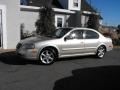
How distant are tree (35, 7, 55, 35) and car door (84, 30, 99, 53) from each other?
355 inches

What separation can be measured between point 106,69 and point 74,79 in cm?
221

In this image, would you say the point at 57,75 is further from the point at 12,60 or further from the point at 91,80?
the point at 12,60

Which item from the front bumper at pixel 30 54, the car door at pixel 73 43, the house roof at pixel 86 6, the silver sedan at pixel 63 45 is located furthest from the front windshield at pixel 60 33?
the house roof at pixel 86 6

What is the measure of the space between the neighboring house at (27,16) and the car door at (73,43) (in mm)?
4504

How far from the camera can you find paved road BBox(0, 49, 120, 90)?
6172 millimetres

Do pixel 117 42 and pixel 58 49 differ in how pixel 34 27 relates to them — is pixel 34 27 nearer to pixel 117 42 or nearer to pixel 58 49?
pixel 117 42

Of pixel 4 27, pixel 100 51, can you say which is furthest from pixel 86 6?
pixel 100 51

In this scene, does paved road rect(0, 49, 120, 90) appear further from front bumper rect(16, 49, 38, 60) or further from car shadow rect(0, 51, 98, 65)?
front bumper rect(16, 49, 38, 60)

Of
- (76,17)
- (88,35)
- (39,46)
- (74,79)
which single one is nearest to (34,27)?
(76,17)

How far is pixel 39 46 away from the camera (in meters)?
8.76

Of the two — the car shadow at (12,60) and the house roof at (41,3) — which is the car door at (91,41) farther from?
the house roof at (41,3)

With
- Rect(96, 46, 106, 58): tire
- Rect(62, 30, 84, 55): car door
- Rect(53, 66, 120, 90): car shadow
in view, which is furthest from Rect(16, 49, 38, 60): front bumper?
Rect(96, 46, 106, 58): tire

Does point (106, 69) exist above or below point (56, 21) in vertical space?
below

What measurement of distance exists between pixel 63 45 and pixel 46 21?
10545mm
